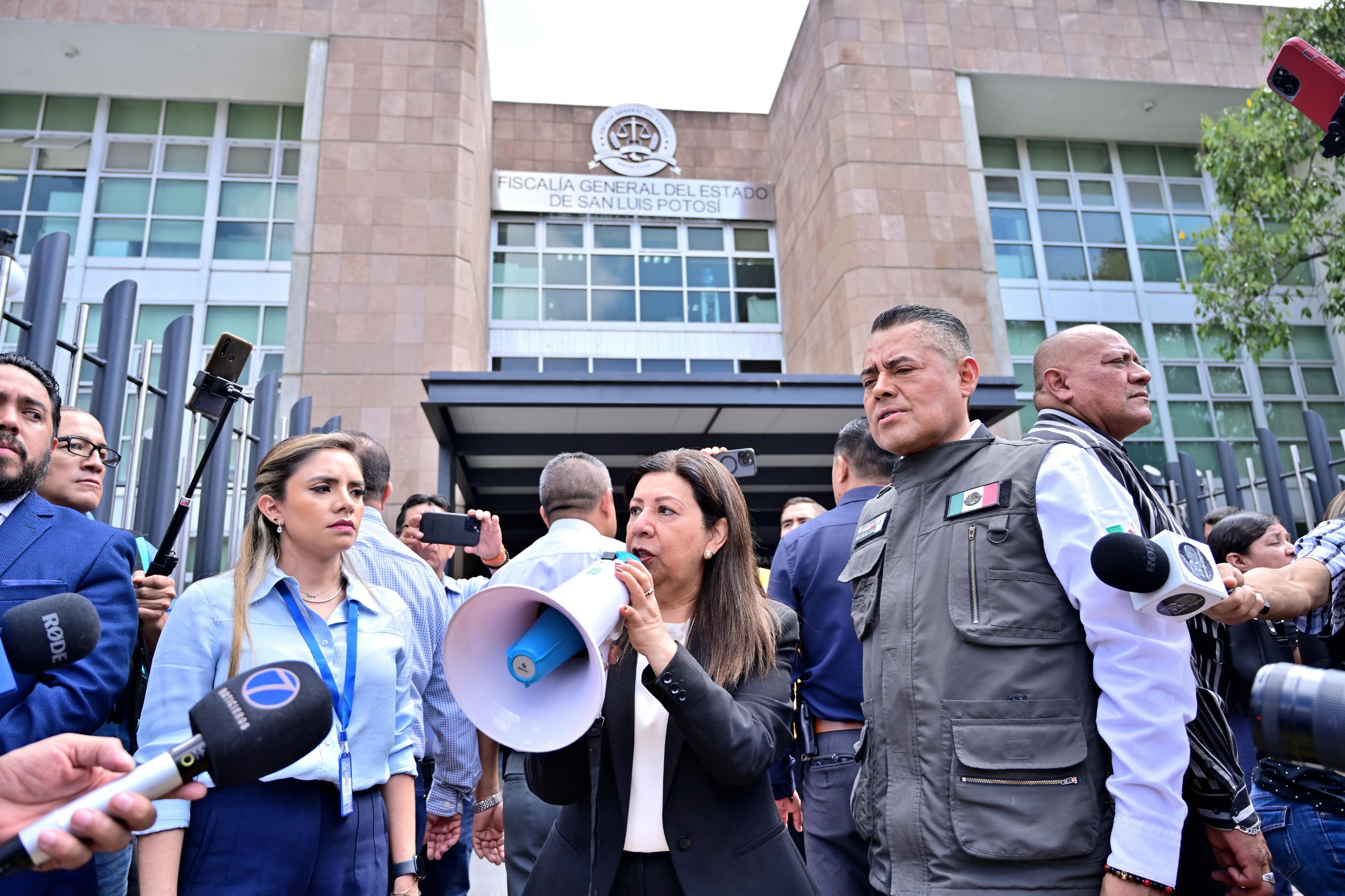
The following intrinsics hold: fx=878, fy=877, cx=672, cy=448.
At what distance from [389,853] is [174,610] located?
3.58 feet

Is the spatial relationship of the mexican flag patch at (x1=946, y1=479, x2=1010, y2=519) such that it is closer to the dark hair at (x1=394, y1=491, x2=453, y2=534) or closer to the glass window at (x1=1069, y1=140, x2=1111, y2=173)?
the dark hair at (x1=394, y1=491, x2=453, y2=534)

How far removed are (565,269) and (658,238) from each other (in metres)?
2.16

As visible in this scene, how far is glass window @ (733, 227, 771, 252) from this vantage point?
1950 cm

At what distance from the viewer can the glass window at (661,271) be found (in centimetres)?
1870

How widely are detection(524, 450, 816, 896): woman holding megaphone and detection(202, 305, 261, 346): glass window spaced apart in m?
15.9

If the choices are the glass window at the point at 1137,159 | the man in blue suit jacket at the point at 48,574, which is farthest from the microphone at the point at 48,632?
the glass window at the point at 1137,159

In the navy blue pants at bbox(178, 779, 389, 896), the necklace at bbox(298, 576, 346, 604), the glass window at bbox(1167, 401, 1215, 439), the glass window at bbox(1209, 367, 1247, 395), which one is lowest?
the navy blue pants at bbox(178, 779, 389, 896)

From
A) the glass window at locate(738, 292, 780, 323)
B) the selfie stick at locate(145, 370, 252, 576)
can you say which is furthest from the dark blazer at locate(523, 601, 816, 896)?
the glass window at locate(738, 292, 780, 323)

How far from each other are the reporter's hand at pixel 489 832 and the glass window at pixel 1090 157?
63.0 feet

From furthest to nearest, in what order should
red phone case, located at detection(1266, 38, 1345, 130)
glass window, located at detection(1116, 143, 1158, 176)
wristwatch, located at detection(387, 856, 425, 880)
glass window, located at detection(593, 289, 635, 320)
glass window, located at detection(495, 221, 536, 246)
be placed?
glass window, located at detection(1116, 143, 1158, 176) < glass window, located at detection(495, 221, 536, 246) < glass window, located at detection(593, 289, 635, 320) < red phone case, located at detection(1266, 38, 1345, 130) < wristwatch, located at detection(387, 856, 425, 880)

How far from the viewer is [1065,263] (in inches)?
721

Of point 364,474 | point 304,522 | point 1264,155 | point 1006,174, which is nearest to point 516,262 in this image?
Answer: point 1006,174

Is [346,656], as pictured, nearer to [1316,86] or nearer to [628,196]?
[1316,86]

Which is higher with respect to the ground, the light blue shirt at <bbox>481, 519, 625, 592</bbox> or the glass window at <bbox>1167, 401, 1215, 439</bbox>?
the glass window at <bbox>1167, 401, 1215, 439</bbox>
